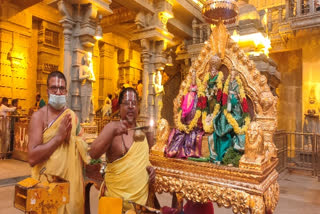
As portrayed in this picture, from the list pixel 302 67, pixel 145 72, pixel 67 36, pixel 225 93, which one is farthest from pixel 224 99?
pixel 302 67

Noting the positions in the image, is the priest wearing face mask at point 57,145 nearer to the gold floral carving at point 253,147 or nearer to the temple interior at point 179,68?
the temple interior at point 179,68

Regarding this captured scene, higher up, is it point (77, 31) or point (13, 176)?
point (77, 31)

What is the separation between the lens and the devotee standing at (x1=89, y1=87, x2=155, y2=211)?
2.01 meters

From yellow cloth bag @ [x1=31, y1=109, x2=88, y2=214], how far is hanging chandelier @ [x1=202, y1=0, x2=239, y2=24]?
210cm

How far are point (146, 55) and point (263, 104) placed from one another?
841 centimetres

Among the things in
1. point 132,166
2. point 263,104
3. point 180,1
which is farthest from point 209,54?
point 180,1

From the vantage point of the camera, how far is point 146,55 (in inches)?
411

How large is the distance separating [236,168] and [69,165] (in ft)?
5.11

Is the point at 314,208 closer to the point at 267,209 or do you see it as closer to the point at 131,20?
the point at 267,209

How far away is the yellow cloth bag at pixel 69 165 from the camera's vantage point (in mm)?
2158

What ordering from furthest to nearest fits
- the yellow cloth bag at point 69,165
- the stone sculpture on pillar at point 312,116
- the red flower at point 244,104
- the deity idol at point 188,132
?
the stone sculpture on pillar at point 312,116 < the deity idol at point 188,132 < the red flower at point 244,104 < the yellow cloth bag at point 69,165

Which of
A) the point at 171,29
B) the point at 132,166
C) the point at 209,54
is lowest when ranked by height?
the point at 132,166

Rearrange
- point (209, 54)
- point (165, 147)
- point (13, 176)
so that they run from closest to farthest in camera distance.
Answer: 1. point (165, 147)
2. point (209, 54)
3. point (13, 176)

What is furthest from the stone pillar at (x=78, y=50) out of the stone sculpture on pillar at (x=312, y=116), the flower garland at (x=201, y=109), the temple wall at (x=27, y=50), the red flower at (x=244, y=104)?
the stone sculpture on pillar at (x=312, y=116)
